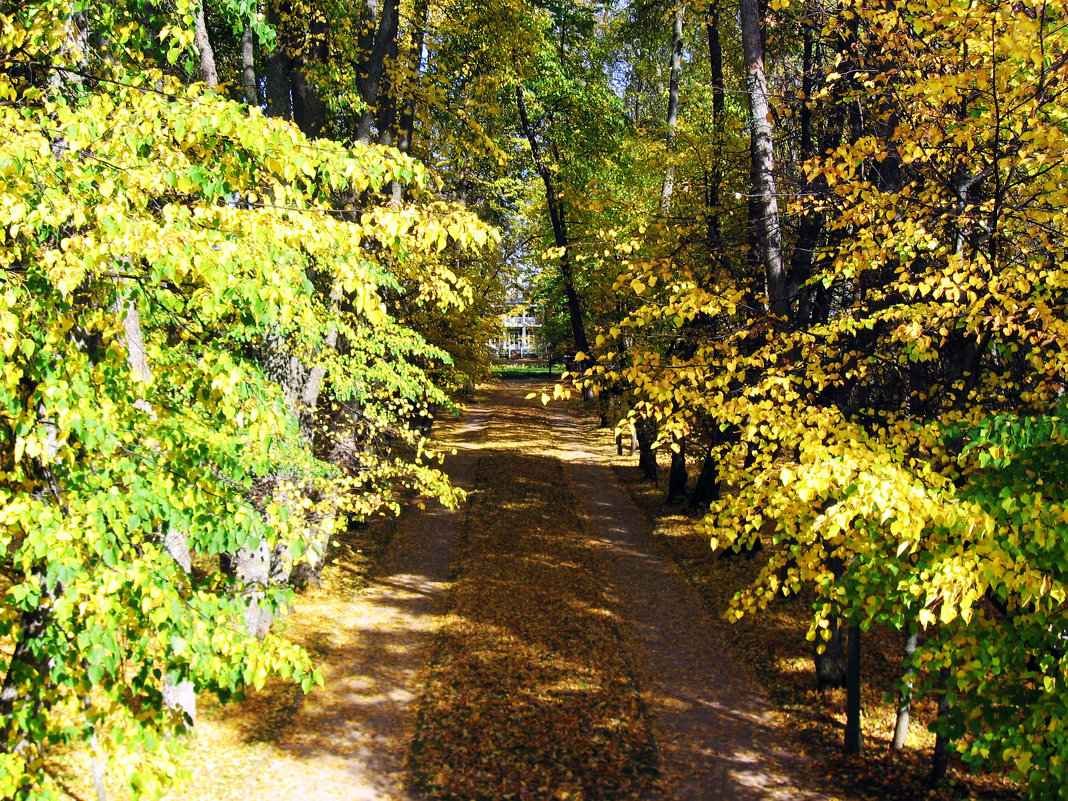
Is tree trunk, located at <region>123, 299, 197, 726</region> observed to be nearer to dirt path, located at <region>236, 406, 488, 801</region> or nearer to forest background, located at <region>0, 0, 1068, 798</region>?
forest background, located at <region>0, 0, 1068, 798</region>

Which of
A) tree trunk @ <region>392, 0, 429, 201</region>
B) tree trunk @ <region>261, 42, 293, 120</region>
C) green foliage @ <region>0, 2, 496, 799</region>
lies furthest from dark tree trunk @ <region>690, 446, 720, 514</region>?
green foliage @ <region>0, 2, 496, 799</region>

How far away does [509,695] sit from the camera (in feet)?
34.4

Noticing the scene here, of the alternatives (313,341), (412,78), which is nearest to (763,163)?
(313,341)

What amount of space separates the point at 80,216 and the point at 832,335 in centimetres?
555

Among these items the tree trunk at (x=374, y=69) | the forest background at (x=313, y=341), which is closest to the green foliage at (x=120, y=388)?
the forest background at (x=313, y=341)

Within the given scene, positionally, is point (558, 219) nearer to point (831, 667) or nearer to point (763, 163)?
point (763, 163)

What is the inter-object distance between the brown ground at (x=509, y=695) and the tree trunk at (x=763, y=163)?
535 centimetres

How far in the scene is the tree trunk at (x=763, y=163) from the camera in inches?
338

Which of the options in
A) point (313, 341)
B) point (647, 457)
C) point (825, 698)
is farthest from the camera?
point (647, 457)

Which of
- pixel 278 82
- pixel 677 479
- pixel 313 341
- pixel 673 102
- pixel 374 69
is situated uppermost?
pixel 673 102

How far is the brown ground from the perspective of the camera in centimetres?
856

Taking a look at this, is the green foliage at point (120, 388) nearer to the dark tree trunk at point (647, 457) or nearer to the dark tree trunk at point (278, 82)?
the dark tree trunk at point (278, 82)

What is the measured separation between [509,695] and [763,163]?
7.56m

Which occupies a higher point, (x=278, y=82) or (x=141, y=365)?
(x=278, y=82)
